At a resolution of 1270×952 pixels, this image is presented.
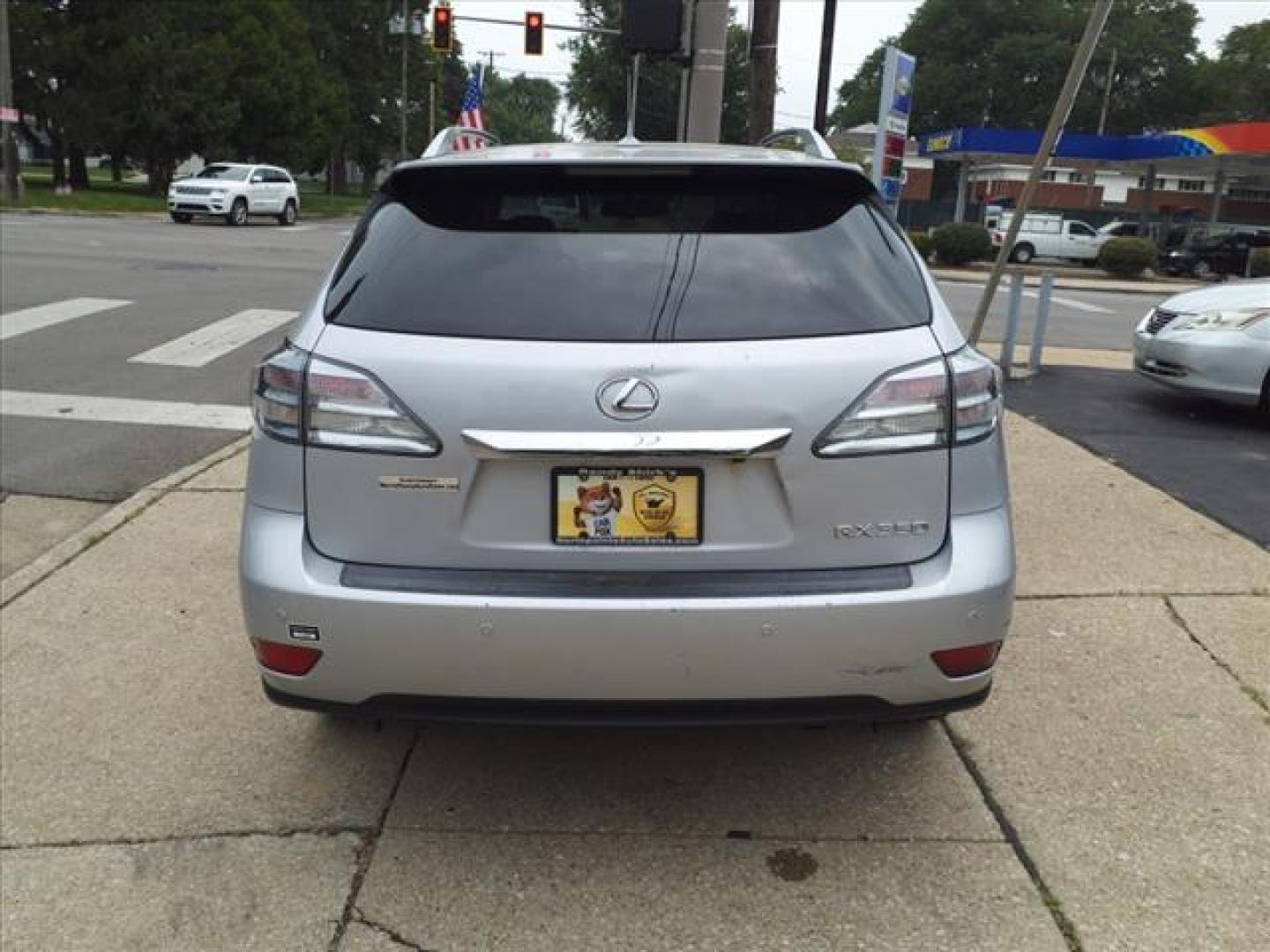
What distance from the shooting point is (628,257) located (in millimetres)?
2795

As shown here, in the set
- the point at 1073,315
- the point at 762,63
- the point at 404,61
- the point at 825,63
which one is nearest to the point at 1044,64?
the point at 404,61

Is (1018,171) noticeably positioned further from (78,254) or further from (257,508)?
(257,508)

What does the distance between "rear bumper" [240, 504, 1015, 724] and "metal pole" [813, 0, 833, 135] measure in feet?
41.5

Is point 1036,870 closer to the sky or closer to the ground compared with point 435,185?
closer to the ground

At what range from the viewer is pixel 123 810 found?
316cm

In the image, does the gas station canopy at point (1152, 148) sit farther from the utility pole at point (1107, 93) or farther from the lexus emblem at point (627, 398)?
the lexus emblem at point (627, 398)

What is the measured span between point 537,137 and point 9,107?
95.9 m

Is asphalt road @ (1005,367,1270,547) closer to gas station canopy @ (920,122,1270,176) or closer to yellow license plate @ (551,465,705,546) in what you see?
yellow license plate @ (551,465,705,546)

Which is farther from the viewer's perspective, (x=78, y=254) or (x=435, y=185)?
(x=78, y=254)

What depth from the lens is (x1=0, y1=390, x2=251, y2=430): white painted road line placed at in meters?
7.64

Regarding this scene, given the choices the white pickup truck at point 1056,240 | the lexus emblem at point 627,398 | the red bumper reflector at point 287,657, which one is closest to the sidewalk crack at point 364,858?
the red bumper reflector at point 287,657

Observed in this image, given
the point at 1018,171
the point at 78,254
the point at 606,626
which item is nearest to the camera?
the point at 606,626

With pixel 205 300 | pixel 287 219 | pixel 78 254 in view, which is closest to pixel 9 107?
pixel 287 219

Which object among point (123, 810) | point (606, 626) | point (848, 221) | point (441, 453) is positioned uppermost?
point (848, 221)
